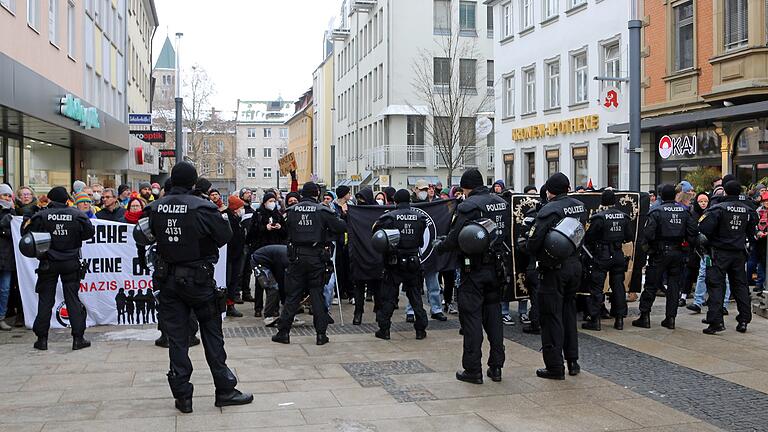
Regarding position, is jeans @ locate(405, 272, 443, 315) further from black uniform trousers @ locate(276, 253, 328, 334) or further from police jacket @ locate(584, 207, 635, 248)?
police jacket @ locate(584, 207, 635, 248)

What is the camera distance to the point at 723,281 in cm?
1028

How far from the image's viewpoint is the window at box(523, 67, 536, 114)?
31422mm

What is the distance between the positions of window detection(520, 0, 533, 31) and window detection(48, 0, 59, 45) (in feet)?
58.4

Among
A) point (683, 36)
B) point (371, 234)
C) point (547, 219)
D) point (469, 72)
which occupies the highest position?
point (469, 72)

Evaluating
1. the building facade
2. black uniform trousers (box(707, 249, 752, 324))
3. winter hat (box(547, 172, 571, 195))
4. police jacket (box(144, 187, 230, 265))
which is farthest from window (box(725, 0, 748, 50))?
police jacket (box(144, 187, 230, 265))

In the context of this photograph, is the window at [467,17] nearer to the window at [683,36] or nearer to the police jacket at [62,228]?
the window at [683,36]

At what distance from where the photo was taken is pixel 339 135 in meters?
66.4

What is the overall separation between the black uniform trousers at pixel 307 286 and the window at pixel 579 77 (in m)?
19.7

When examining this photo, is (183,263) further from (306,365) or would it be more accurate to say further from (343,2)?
(343,2)

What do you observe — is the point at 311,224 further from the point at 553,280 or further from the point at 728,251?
the point at 728,251

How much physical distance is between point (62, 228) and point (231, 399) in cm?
363

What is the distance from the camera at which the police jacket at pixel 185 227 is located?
6707mm

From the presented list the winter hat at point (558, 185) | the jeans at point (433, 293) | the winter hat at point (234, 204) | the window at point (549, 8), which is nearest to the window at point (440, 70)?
the window at point (549, 8)

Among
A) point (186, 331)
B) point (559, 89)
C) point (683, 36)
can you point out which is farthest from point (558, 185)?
point (559, 89)
